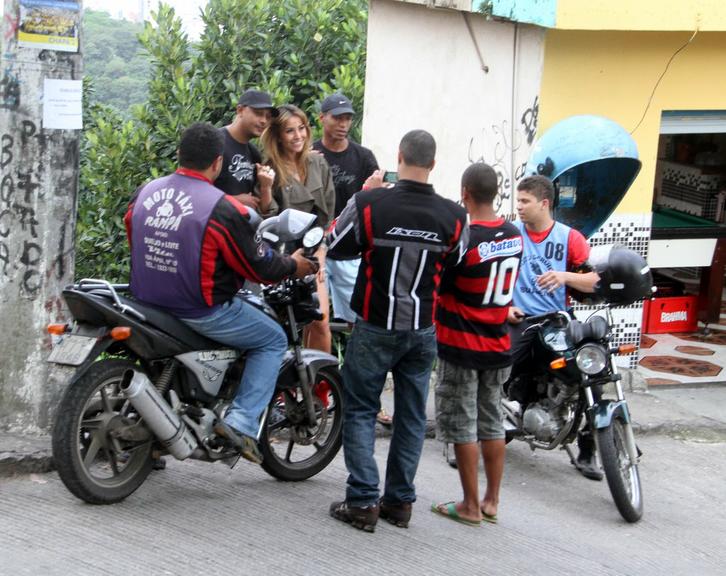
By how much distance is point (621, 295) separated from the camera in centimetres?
583

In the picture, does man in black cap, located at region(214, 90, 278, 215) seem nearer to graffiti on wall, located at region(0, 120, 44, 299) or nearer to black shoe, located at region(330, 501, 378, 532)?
graffiti on wall, located at region(0, 120, 44, 299)

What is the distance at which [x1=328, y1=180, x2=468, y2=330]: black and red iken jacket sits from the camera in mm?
4602

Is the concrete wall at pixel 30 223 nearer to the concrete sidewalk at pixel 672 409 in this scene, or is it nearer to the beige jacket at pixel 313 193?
the beige jacket at pixel 313 193

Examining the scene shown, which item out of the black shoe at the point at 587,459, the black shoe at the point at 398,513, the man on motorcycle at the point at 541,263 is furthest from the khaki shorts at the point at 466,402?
the black shoe at the point at 587,459

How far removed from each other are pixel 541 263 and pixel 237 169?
1791mm

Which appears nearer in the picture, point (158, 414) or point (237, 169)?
point (158, 414)

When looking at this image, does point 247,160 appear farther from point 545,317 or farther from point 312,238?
point 545,317

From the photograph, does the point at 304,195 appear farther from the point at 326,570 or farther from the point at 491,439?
the point at 326,570

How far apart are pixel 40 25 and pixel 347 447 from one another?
2.43 m

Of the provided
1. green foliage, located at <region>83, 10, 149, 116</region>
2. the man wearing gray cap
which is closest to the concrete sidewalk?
the man wearing gray cap

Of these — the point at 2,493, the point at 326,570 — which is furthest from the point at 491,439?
the point at 2,493

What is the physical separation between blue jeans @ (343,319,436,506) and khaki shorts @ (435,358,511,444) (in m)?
0.18

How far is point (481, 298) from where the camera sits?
496 cm

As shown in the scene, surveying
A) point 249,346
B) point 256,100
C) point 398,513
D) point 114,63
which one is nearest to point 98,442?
point 249,346
